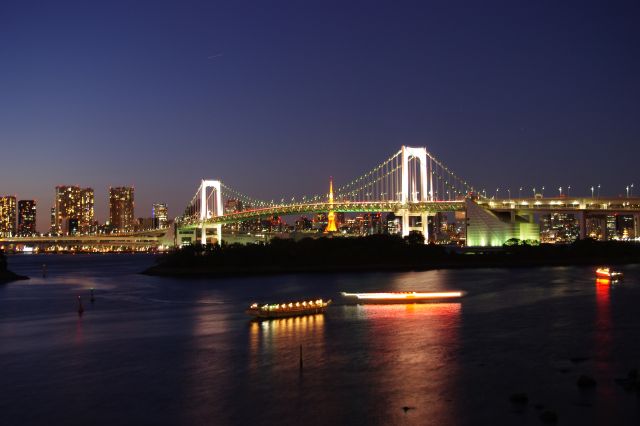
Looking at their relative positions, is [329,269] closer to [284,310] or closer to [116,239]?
[284,310]

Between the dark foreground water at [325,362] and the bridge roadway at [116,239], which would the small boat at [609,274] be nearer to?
the dark foreground water at [325,362]

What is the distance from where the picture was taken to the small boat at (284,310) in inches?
892

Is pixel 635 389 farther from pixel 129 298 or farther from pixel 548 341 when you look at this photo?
pixel 129 298

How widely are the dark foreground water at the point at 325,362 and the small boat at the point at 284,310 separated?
0.60 m

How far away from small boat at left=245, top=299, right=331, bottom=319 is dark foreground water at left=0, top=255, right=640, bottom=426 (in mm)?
603

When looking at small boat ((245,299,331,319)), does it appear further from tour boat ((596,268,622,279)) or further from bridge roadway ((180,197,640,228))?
bridge roadway ((180,197,640,228))

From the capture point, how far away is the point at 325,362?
52.3 ft

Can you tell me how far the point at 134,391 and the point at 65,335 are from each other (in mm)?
8260

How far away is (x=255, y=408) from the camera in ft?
40.5

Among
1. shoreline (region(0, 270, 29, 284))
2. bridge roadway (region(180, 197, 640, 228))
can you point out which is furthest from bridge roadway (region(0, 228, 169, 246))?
shoreline (region(0, 270, 29, 284))

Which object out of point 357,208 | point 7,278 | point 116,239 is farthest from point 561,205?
point 116,239

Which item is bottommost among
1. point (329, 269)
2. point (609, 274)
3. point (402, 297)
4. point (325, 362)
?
point (325, 362)

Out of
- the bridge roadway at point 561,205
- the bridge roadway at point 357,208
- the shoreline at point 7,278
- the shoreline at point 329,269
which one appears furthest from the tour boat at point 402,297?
the bridge roadway at point 561,205

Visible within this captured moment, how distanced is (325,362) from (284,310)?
23.4 ft
